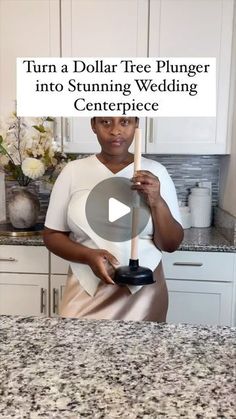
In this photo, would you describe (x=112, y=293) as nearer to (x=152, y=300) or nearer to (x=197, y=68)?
(x=152, y=300)

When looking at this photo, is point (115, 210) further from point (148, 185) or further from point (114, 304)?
point (114, 304)

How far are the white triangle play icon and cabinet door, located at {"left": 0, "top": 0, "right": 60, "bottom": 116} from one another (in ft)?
4.26

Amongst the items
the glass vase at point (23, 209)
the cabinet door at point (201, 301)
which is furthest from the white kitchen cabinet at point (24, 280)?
the cabinet door at point (201, 301)

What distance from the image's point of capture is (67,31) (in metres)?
1.98

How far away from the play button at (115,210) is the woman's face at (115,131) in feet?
0.28

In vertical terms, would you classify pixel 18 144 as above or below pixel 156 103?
→ below

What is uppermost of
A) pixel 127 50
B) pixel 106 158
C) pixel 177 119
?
pixel 127 50

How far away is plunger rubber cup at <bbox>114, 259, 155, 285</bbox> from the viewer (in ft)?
2.78

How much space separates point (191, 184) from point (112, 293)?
4.68 ft

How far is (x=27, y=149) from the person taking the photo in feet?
6.19

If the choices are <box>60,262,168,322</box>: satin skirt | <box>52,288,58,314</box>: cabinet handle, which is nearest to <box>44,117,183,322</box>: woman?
<box>60,262,168,322</box>: satin skirt

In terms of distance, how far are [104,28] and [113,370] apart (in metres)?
1.77

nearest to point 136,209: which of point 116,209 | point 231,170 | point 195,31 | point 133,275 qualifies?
point 116,209

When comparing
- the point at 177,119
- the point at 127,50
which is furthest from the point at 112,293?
the point at 127,50
